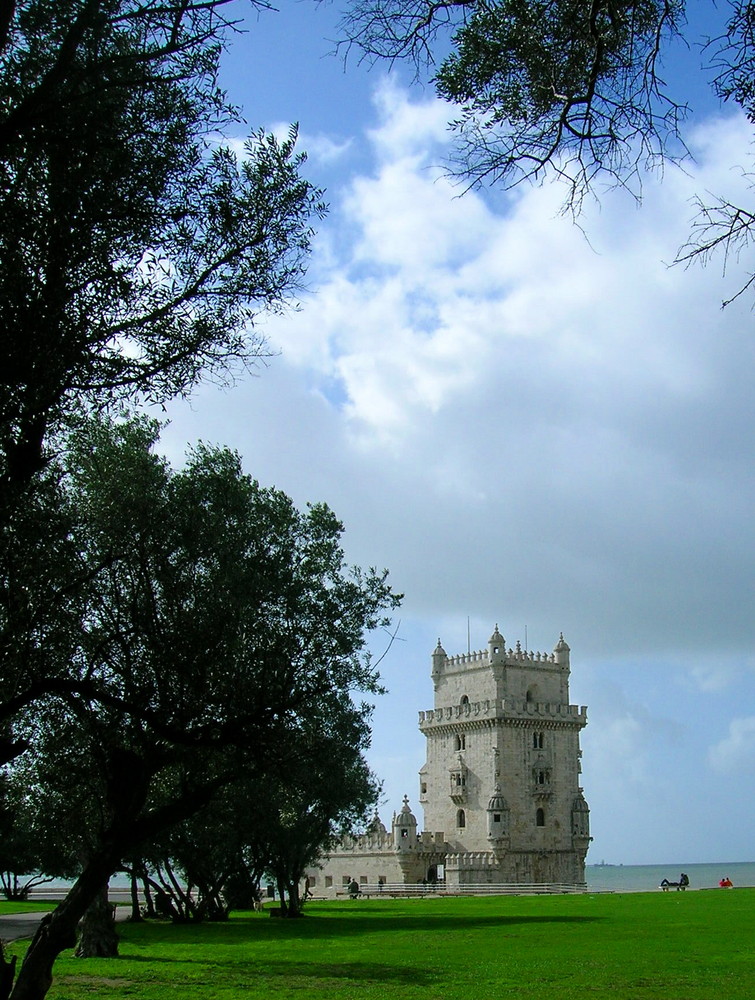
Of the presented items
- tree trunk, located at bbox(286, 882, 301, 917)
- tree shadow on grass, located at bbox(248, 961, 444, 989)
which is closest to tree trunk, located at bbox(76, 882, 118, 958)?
tree shadow on grass, located at bbox(248, 961, 444, 989)

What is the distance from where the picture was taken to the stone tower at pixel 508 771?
68500 millimetres

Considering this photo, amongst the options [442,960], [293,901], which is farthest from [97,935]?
[293,901]

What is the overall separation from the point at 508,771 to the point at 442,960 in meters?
48.9

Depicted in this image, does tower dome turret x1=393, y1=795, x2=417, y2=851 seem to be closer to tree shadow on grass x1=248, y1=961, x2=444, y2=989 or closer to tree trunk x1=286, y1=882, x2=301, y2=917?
tree trunk x1=286, y1=882, x2=301, y2=917

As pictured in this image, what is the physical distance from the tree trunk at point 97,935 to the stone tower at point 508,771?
4255 cm

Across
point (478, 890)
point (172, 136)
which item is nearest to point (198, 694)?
point (172, 136)

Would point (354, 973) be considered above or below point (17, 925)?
above

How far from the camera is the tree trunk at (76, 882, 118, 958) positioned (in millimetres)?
25594

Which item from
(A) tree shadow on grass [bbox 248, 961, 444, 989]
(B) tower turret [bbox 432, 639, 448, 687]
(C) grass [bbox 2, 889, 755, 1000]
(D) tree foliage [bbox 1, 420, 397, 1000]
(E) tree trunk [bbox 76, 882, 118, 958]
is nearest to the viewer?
(D) tree foliage [bbox 1, 420, 397, 1000]

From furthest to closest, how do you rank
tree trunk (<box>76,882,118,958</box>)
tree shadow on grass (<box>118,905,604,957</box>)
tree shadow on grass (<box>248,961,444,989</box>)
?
tree shadow on grass (<box>118,905,604,957</box>) → tree trunk (<box>76,882,118,958</box>) → tree shadow on grass (<box>248,961,444,989</box>)

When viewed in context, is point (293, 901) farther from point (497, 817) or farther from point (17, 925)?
point (497, 817)

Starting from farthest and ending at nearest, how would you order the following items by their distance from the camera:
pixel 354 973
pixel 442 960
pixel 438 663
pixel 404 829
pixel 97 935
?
pixel 438 663 → pixel 404 829 → pixel 97 935 → pixel 442 960 → pixel 354 973

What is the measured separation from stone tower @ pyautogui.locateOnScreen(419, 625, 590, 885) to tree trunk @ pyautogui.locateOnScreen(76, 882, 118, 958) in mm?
42548

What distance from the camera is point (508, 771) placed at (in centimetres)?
7019
